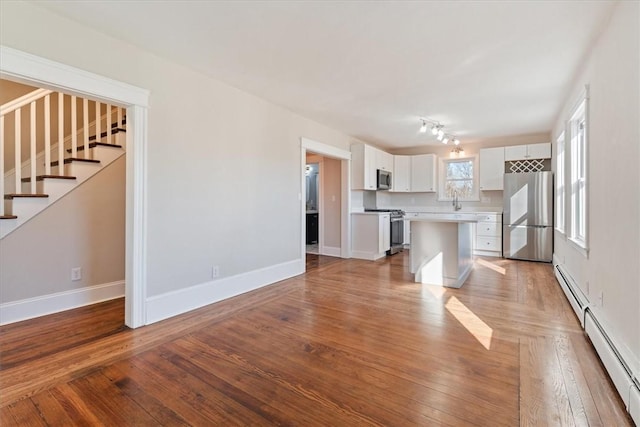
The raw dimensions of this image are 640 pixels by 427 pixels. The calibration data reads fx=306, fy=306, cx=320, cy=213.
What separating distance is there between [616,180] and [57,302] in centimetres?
Result: 492

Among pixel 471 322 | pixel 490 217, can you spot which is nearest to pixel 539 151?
pixel 490 217

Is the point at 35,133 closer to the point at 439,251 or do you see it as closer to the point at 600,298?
the point at 439,251

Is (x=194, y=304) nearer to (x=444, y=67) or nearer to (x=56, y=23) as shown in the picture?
(x=56, y=23)

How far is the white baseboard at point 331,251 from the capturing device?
626 centimetres

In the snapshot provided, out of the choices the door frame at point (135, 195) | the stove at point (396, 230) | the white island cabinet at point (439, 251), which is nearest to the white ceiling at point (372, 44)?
the door frame at point (135, 195)

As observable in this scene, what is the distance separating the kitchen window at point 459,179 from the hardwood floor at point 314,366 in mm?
3931

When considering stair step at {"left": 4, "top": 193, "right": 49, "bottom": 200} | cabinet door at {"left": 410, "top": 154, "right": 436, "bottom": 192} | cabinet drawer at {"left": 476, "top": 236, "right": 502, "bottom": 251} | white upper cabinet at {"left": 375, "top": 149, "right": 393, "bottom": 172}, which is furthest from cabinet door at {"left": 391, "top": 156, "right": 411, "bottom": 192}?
stair step at {"left": 4, "top": 193, "right": 49, "bottom": 200}

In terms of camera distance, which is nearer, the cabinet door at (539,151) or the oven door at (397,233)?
the cabinet door at (539,151)

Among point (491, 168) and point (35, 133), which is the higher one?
point (491, 168)

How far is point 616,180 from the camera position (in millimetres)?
2051

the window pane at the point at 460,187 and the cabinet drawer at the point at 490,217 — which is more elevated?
the window pane at the point at 460,187

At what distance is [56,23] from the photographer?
224 cm

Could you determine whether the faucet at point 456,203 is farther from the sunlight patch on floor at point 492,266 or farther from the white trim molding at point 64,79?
the white trim molding at point 64,79

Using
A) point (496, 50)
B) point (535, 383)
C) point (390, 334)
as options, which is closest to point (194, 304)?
point (390, 334)
